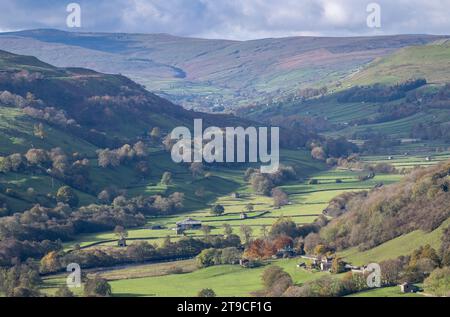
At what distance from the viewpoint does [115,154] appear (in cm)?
14175

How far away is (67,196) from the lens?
11356 cm

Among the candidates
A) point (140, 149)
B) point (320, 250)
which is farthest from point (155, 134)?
point (320, 250)

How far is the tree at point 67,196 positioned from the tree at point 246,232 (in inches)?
1005

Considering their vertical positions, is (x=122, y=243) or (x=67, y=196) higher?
(x=67, y=196)

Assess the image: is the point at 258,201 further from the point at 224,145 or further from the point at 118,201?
the point at 224,145

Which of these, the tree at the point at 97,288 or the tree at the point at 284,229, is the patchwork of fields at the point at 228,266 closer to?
the tree at the point at 97,288

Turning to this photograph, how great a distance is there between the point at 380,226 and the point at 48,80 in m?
111

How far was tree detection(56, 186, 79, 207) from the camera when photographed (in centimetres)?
11299

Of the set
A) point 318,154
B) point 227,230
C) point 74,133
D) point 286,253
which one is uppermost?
point 74,133

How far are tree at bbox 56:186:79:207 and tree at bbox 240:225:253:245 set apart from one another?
25.5 metres

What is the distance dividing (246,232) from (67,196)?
2840 cm

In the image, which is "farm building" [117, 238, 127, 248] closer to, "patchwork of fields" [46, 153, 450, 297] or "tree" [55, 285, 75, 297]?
"patchwork of fields" [46, 153, 450, 297]

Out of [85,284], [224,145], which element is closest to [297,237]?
[85,284]

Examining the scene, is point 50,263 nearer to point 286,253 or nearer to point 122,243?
point 122,243
